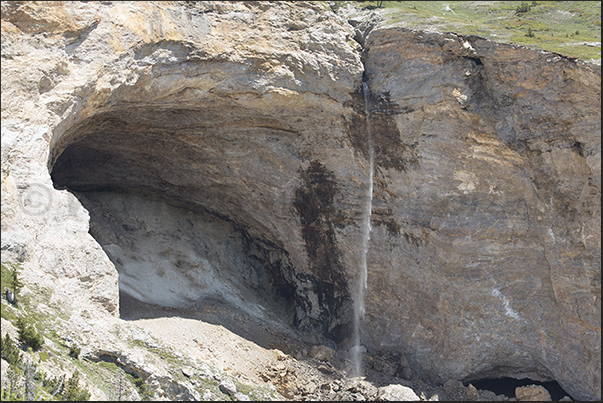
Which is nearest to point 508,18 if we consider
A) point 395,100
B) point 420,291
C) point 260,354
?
point 395,100

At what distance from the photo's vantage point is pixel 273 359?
1794 cm

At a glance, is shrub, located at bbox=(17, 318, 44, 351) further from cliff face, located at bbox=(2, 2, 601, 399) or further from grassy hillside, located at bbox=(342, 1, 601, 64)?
grassy hillside, located at bbox=(342, 1, 601, 64)

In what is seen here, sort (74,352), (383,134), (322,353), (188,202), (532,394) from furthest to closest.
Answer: (188,202) → (322,353) → (383,134) → (532,394) → (74,352)

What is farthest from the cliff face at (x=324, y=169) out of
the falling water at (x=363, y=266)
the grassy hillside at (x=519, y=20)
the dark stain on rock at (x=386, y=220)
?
the grassy hillside at (x=519, y=20)

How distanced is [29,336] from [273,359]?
8.09 meters

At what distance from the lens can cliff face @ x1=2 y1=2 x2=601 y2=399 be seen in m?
14.4

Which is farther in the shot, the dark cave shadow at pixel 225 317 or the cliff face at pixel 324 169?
the dark cave shadow at pixel 225 317

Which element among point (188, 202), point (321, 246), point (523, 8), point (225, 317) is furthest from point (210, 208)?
point (523, 8)

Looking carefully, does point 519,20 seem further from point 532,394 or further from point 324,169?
point 532,394

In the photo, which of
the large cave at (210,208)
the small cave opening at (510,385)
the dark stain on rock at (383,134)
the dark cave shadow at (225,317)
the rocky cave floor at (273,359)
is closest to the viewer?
the rocky cave floor at (273,359)

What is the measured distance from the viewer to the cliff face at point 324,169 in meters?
14.4

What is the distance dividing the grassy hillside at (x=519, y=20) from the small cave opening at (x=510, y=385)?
30.7 feet

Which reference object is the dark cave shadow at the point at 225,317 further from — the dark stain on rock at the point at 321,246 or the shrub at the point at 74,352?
the shrub at the point at 74,352

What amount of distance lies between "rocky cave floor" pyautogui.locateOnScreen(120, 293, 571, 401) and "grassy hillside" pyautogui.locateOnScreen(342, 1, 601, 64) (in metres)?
9.71
